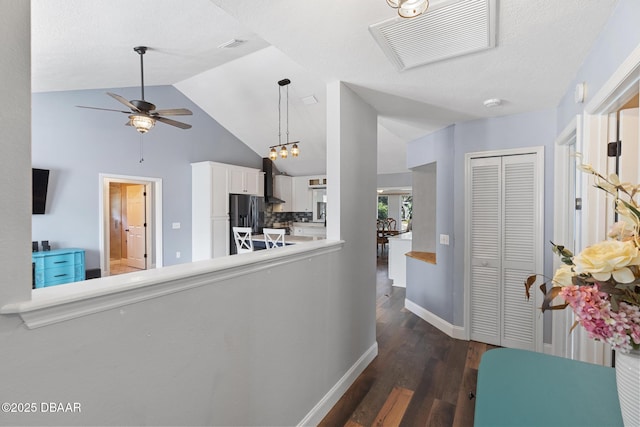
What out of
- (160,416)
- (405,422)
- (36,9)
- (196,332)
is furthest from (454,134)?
(36,9)

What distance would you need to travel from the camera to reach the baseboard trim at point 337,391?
188 centimetres

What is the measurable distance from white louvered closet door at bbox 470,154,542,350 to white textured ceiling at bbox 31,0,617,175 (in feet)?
2.07

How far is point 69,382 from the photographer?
789mm

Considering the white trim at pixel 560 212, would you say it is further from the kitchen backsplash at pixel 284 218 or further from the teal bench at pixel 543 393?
the kitchen backsplash at pixel 284 218

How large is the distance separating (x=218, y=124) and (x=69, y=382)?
6.30 metres

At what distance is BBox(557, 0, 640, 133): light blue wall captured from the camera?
119 cm

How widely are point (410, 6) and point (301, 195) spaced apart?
7.21m

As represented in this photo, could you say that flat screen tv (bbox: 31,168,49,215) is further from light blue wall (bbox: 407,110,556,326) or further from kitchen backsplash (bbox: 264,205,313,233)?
light blue wall (bbox: 407,110,556,326)

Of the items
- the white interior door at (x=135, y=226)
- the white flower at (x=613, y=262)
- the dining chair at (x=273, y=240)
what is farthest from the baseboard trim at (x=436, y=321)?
the white interior door at (x=135, y=226)

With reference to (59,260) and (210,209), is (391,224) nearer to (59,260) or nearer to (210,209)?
(210,209)

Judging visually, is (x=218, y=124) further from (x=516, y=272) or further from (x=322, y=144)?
(x=516, y=272)

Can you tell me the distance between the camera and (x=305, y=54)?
1.81 m

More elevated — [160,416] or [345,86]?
[345,86]

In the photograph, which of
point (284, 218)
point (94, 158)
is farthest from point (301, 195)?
point (94, 158)
